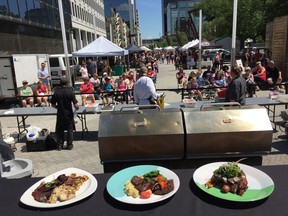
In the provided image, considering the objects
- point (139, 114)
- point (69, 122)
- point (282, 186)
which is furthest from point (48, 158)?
point (282, 186)

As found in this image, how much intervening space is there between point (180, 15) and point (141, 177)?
206 meters

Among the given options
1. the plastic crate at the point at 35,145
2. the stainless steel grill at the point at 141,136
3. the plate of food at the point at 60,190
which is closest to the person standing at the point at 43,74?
the plastic crate at the point at 35,145

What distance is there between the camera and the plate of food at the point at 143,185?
177 centimetres

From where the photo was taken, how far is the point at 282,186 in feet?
6.16

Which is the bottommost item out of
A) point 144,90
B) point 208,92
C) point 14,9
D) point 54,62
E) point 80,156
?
point 80,156

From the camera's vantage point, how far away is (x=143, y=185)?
189 cm

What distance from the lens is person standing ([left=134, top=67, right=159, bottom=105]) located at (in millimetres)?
6012

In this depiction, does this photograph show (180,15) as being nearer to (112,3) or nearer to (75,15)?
(112,3)

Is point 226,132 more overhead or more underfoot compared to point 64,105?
more overhead

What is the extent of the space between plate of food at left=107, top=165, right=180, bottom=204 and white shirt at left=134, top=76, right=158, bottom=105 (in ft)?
13.0

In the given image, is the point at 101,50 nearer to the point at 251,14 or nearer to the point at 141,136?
the point at 141,136

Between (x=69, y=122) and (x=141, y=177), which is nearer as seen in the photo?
(x=141, y=177)

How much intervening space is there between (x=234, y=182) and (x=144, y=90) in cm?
438

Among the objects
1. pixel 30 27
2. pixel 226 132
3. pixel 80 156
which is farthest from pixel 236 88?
pixel 30 27
